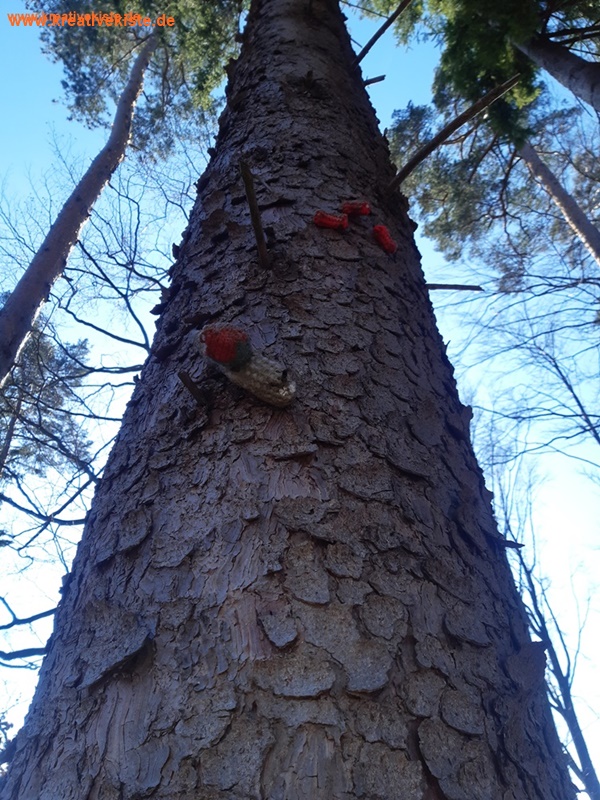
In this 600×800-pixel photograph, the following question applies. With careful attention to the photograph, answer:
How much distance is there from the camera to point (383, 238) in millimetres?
1679

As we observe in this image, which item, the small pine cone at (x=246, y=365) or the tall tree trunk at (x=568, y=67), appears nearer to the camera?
the small pine cone at (x=246, y=365)

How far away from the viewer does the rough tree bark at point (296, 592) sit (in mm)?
709

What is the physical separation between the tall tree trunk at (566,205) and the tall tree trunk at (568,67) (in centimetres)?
141

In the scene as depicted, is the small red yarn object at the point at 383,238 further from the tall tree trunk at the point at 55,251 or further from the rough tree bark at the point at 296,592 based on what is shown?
the tall tree trunk at the point at 55,251

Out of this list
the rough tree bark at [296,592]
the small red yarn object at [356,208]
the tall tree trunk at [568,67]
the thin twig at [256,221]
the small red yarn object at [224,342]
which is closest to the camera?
the rough tree bark at [296,592]

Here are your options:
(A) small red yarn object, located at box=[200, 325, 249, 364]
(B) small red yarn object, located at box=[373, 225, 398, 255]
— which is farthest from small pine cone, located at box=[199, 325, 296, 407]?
(B) small red yarn object, located at box=[373, 225, 398, 255]

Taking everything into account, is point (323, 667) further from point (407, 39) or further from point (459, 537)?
point (407, 39)

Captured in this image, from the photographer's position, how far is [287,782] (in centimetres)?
65

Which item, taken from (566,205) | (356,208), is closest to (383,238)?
(356,208)

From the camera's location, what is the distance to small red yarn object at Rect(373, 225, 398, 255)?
5.51 ft

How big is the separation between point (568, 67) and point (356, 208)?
4.05 m

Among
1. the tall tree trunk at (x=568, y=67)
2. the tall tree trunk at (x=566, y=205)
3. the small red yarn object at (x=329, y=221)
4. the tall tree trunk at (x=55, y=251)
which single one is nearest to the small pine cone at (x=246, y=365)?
the small red yarn object at (x=329, y=221)

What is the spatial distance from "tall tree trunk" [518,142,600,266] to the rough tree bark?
20.0ft

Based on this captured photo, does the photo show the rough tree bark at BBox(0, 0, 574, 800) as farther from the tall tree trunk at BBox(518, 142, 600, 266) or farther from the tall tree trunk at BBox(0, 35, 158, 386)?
the tall tree trunk at BBox(518, 142, 600, 266)
